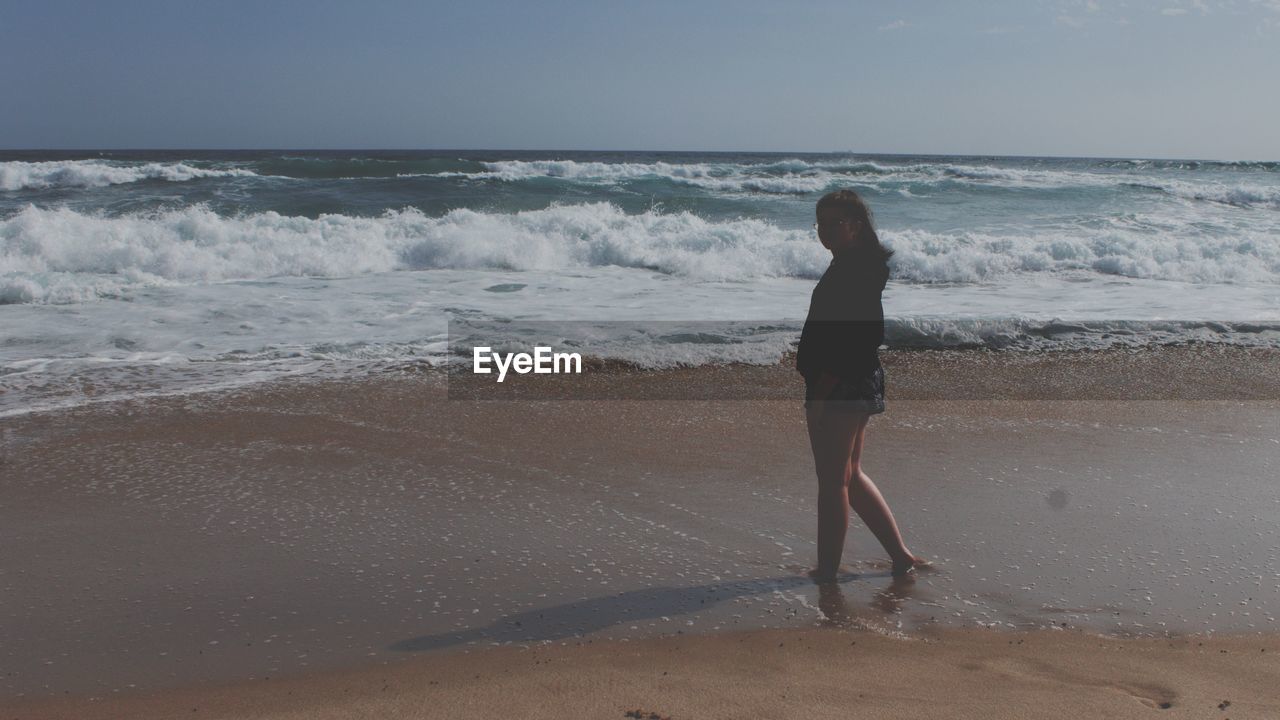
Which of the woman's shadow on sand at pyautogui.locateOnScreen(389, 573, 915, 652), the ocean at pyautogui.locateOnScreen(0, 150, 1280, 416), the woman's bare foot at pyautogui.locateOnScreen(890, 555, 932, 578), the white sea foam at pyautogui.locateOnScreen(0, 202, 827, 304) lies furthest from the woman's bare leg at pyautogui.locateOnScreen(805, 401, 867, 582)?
the white sea foam at pyautogui.locateOnScreen(0, 202, 827, 304)

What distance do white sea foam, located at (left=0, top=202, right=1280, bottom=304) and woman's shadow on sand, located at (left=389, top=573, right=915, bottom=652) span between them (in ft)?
31.4

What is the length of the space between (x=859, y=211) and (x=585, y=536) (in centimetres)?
172

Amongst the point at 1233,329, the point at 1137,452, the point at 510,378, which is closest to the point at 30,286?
the point at 510,378

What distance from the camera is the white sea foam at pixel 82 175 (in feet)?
78.9

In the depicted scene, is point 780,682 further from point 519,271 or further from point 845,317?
point 519,271

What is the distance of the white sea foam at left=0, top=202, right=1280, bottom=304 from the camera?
12.8 meters

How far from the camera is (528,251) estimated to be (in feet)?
46.6

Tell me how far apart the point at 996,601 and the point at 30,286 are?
10159 mm

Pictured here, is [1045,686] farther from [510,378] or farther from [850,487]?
[510,378]

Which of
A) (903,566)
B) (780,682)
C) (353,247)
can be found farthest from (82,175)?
(780,682)

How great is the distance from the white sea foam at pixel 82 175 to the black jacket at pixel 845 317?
991 inches

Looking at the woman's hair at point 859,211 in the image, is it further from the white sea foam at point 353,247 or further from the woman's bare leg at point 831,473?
the white sea foam at point 353,247

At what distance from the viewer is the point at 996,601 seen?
333 cm

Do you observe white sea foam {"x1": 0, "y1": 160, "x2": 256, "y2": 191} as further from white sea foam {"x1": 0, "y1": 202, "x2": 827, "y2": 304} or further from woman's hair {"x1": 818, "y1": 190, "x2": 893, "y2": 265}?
woman's hair {"x1": 818, "y1": 190, "x2": 893, "y2": 265}
